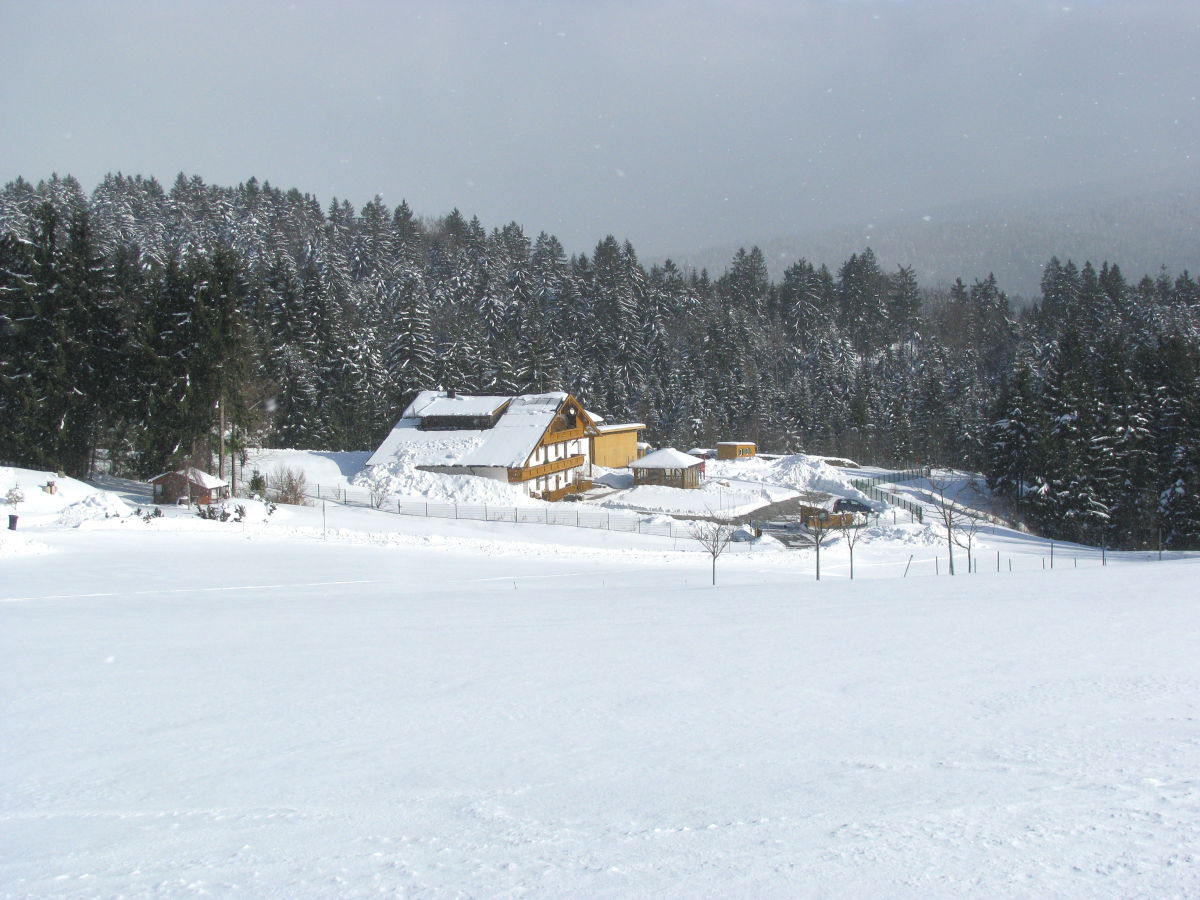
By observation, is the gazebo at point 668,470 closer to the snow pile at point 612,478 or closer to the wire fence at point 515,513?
the snow pile at point 612,478

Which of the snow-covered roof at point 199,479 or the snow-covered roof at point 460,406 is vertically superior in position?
the snow-covered roof at point 460,406

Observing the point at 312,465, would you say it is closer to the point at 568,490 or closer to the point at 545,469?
the point at 545,469

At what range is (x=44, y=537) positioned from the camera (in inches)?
886

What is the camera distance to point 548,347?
7256 centimetres

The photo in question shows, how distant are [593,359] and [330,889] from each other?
90649mm

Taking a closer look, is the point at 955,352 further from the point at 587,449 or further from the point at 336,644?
the point at 336,644

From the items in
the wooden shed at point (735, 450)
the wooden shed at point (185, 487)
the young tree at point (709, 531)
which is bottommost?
the young tree at point (709, 531)

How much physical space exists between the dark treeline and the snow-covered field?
23.2m

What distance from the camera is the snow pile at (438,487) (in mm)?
42406

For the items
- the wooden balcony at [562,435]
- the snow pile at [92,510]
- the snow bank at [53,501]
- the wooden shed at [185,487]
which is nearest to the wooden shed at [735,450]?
the wooden balcony at [562,435]

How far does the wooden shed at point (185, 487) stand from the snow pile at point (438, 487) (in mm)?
9154

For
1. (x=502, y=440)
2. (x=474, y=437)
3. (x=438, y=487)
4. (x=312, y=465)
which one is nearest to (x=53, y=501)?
(x=438, y=487)

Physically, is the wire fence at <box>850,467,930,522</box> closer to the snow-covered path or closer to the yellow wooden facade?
the yellow wooden facade

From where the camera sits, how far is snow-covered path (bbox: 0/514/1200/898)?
466cm
